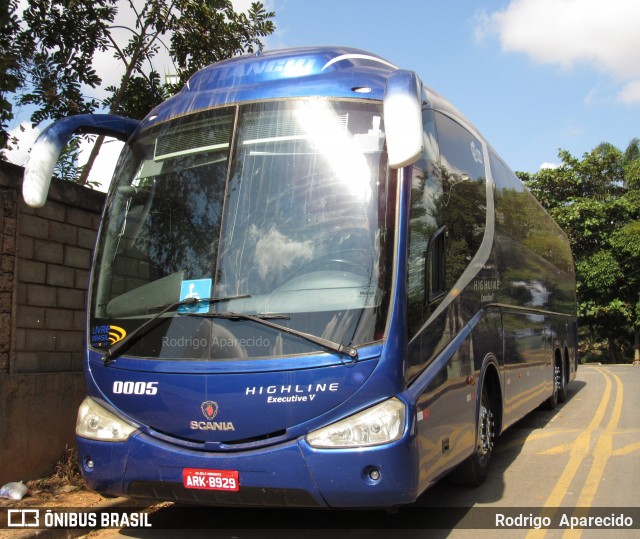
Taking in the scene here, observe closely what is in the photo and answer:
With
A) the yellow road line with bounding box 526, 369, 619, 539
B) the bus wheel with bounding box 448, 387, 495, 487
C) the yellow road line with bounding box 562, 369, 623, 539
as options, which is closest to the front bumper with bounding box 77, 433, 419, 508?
the yellow road line with bounding box 526, 369, 619, 539

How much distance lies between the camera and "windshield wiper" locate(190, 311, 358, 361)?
3.86 metres

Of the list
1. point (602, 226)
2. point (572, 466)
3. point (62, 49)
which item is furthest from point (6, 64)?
point (602, 226)

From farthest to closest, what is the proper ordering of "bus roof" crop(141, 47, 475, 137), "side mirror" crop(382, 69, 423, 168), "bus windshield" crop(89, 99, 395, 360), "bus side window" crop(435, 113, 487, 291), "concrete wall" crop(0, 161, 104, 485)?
"concrete wall" crop(0, 161, 104, 485) < "bus side window" crop(435, 113, 487, 291) < "bus roof" crop(141, 47, 475, 137) < "bus windshield" crop(89, 99, 395, 360) < "side mirror" crop(382, 69, 423, 168)

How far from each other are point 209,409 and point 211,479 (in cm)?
42

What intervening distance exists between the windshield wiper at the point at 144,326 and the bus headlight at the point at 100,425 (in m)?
0.33

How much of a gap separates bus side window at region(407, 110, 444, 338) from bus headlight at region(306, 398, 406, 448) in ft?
1.74

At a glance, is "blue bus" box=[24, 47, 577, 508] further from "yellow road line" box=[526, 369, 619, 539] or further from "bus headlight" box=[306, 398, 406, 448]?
"yellow road line" box=[526, 369, 619, 539]

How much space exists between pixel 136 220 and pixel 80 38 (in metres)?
5.22

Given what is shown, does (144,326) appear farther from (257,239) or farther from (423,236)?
(423,236)

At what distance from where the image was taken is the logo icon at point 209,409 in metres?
3.99

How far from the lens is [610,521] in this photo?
4.96 metres

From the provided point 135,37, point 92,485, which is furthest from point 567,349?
point 92,485

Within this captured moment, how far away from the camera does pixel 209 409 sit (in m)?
4.00

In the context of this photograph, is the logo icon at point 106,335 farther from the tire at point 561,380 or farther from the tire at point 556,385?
the tire at point 561,380
